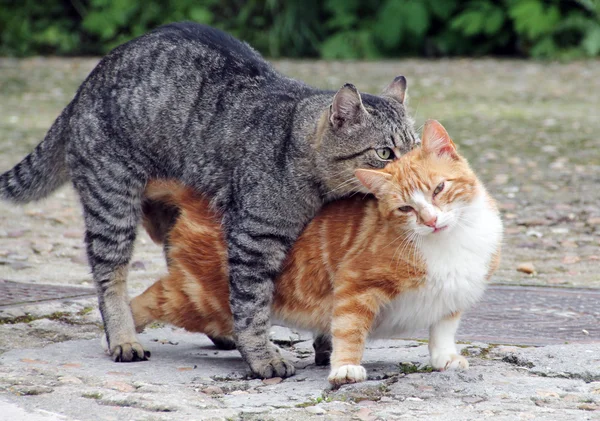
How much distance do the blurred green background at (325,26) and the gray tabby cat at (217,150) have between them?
11.7m

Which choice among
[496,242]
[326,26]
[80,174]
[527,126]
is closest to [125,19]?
[326,26]

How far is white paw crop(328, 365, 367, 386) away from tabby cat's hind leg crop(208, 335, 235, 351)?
2.95 ft

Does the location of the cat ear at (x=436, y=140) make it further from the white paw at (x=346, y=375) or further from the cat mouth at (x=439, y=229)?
the white paw at (x=346, y=375)

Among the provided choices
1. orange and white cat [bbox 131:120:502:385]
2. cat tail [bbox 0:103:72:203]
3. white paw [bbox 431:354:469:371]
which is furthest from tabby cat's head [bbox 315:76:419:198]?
cat tail [bbox 0:103:72:203]

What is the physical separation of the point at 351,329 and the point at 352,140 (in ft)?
3.01

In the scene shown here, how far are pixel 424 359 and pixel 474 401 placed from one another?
26.7 inches

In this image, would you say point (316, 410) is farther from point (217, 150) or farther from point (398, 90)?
point (398, 90)

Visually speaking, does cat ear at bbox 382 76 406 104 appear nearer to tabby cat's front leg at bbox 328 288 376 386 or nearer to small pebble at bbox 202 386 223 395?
tabby cat's front leg at bbox 328 288 376 386

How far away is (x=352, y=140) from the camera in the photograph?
13.8 ft

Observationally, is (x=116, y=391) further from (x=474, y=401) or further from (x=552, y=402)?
(x=552, y=402)

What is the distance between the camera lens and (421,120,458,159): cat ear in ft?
12.5

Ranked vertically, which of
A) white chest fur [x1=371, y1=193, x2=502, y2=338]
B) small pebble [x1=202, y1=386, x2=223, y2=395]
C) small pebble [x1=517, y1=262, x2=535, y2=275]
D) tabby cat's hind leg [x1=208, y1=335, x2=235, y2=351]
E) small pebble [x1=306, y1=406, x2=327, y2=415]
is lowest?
tabby cat's hind leg [x1=208, y1=335, x2=235, y2=351]

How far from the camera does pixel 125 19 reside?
1697cm

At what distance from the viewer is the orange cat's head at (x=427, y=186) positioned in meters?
3.70
